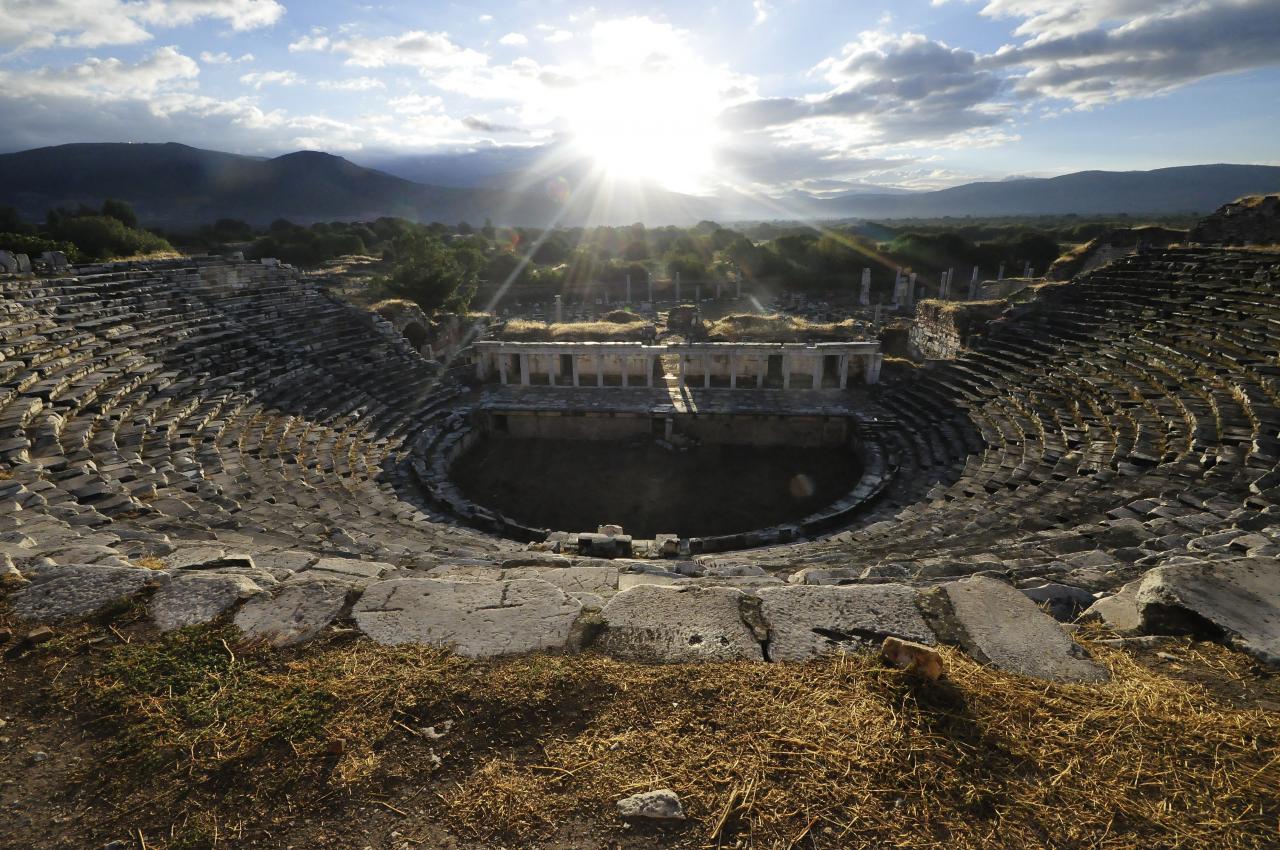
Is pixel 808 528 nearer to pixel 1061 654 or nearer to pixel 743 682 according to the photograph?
pixel 1061 654

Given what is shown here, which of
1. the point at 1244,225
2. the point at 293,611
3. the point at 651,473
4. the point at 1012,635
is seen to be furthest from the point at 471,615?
the point at 1244,225

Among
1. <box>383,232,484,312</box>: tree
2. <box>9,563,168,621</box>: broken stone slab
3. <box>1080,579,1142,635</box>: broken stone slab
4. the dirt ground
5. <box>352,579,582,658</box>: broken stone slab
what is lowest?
the dirt ground

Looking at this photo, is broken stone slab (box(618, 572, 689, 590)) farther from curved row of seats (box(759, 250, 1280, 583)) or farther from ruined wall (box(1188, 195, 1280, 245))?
ruined wall (box(1188, 195, 1280, 245))

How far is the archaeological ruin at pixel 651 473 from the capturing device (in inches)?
155

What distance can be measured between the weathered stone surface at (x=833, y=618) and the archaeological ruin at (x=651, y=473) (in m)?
0.02

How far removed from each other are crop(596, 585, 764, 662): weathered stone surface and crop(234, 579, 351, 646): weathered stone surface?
1.87 meters

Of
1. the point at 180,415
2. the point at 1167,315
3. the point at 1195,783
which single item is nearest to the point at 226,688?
the point at 1195,783

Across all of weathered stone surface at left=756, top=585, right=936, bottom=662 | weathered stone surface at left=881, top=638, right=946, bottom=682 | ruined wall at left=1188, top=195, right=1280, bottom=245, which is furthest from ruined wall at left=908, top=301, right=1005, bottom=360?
weathered stone surface at left=881, top=638, right=946, bottom=682

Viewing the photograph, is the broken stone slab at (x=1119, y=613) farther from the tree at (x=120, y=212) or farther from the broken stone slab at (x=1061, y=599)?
the tree at (x=120, y=212)

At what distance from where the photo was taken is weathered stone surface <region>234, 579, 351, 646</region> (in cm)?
360

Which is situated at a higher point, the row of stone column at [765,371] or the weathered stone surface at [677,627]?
the weathered stone surface at [677,627]

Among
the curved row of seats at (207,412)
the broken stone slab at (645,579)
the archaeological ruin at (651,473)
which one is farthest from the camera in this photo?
the curved row of seats at (207,412)

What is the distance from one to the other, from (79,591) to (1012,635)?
6.21 meters

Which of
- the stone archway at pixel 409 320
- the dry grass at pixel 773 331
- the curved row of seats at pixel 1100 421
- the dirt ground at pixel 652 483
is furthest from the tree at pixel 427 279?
the curved row of seats at pixel 1100 421
